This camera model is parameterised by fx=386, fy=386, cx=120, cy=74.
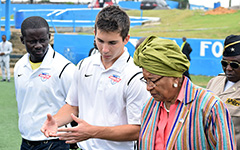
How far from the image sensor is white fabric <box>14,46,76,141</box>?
402cm

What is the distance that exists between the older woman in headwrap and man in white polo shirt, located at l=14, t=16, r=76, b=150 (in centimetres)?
167

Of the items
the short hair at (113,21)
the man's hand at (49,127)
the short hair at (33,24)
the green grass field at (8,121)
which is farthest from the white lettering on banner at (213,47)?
the man's hand at (49,127)

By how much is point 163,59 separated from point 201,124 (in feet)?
1.54

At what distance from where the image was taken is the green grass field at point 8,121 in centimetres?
754

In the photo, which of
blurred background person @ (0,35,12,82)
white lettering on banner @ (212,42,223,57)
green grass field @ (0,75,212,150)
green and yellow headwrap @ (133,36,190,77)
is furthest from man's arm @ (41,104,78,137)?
white lettering on banner @ (212,42,223,57)

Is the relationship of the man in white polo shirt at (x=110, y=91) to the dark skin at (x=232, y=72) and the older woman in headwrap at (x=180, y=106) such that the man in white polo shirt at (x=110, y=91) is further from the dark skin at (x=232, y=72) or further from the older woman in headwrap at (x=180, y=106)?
the dark skin at (x=232, y=72)

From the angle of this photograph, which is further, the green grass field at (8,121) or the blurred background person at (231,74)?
the green grass field at (8,121)

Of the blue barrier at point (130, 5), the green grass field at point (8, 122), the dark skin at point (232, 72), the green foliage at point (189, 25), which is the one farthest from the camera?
the blue barrier at point (130, 5)

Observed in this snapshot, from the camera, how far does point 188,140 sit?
2418mm

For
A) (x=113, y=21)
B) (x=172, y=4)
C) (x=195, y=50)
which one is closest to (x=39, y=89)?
(x=113, y=21)

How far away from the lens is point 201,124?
240 centimetres

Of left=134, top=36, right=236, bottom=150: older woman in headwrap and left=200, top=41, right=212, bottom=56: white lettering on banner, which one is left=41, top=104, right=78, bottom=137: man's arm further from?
left=200, top=41, right=212, bottom=56: white lettering on banner

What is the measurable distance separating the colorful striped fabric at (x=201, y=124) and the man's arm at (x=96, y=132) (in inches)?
23.8

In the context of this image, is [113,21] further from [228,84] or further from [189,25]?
[189,25]
